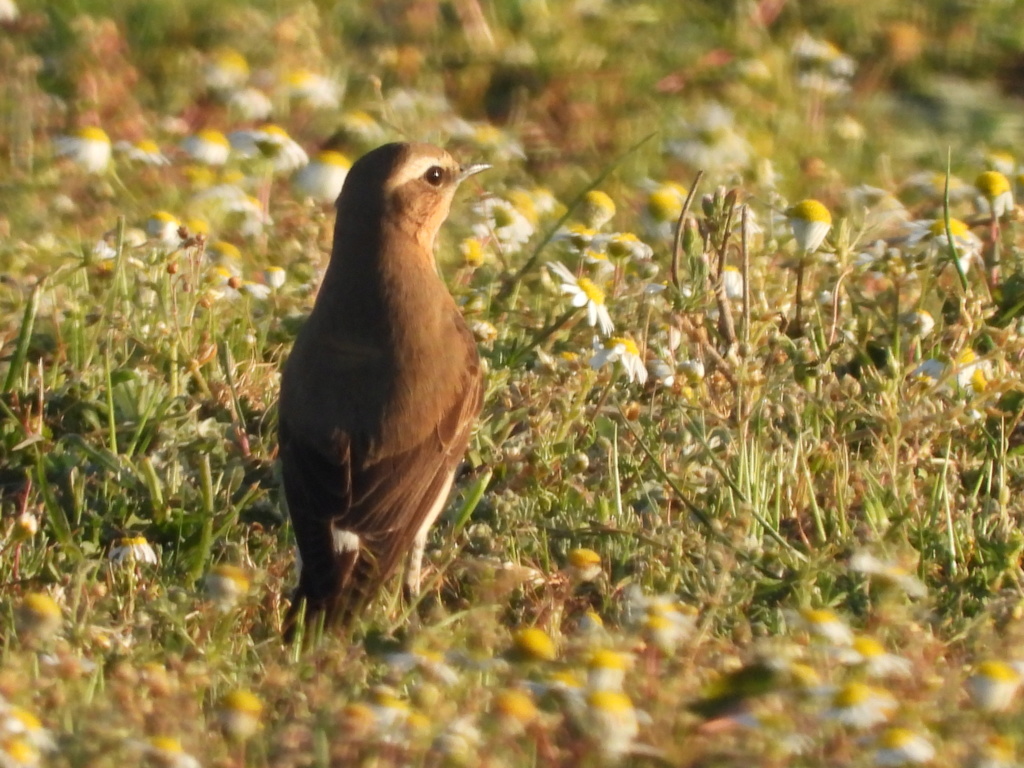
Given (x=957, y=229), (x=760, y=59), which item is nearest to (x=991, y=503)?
(x=957, y=229)

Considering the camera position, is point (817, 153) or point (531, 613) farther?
point (817, 153)

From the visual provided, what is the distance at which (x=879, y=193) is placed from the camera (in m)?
6.77

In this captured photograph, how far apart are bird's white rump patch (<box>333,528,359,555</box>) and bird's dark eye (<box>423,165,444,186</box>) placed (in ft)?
4.93

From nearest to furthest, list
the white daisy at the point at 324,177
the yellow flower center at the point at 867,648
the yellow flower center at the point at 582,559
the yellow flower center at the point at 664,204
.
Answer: the yellow flower center at the point at 867,648, the yellow flower center at the point at 582,559, the yellow flower center at the point at 664,204, the white daisy at the point at 324,177

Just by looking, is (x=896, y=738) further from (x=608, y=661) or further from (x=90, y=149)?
(x=90, y=149)

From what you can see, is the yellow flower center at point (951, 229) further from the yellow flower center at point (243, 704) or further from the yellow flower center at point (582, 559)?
the yellow flower center at point (243, 704)

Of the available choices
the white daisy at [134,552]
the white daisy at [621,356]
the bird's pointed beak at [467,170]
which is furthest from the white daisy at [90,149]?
the white daisy at [621,356]

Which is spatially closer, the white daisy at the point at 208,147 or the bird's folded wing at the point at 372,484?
the bird's folded wing at the point at 372,484

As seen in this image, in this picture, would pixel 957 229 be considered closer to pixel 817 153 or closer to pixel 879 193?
pixel 879 193

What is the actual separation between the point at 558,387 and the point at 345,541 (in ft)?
3.81

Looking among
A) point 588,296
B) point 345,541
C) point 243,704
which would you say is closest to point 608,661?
point 243,704

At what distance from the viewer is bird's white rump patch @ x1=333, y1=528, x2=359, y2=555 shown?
533 centimetres

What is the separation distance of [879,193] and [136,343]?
8.59 feet

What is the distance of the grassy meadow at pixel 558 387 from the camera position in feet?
12.8
